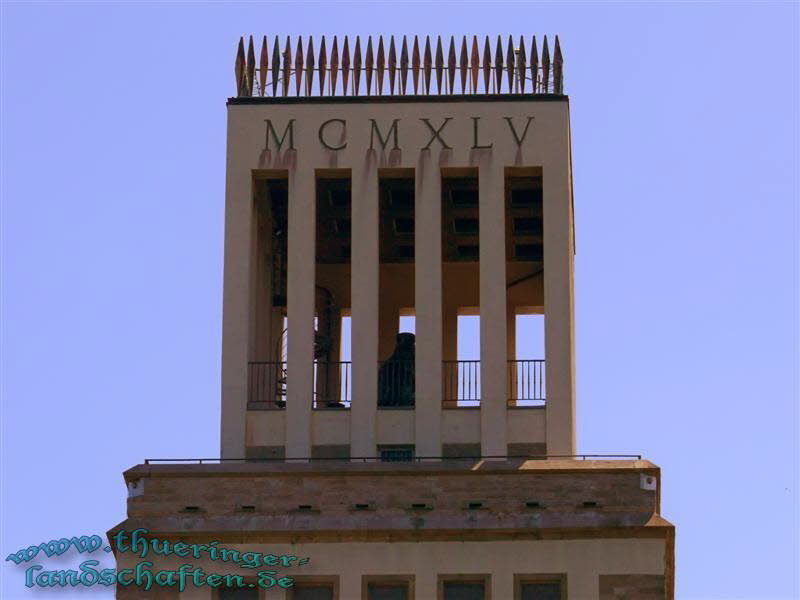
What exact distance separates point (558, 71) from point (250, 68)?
22.5 feet

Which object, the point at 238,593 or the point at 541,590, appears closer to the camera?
the point at 541,590

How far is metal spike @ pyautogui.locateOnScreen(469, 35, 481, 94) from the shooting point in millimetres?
68125

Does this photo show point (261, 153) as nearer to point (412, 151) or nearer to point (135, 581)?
point (412, 151)

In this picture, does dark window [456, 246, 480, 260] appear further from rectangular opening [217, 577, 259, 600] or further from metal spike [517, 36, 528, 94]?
rectangular opening [217, 577, 259, 600]

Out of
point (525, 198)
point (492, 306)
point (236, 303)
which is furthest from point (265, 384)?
point (525, 198)

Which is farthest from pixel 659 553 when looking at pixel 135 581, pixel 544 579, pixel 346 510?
pixel 135 581

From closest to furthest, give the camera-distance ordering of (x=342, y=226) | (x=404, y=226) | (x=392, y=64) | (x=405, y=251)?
(x=392, y=64) → (x=342, y=226) → (x=404, y=226) → (x=405, y=251)

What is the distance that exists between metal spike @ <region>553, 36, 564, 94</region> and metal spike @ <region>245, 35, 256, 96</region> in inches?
263

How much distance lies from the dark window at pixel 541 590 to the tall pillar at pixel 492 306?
10.6ft

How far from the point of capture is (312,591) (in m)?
63.0

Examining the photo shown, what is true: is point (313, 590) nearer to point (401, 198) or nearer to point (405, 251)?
point (401, 198)

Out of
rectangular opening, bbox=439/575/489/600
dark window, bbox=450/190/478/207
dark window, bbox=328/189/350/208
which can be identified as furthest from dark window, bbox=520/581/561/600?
dark window, bbox=328/189/350/208

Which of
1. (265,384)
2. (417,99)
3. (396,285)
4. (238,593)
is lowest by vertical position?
(238,593)

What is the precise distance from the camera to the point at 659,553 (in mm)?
62656
